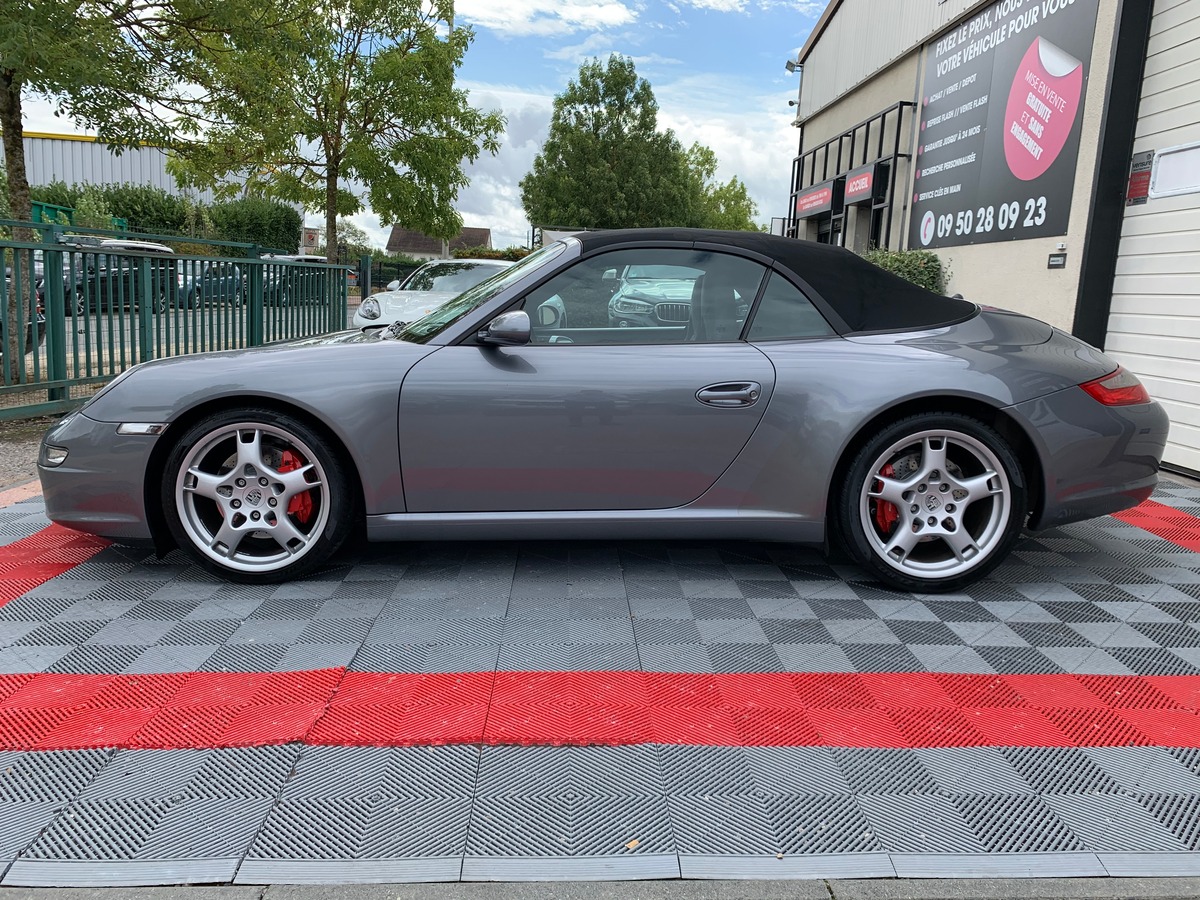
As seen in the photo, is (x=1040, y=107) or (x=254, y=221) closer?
(x=1040, y=107)

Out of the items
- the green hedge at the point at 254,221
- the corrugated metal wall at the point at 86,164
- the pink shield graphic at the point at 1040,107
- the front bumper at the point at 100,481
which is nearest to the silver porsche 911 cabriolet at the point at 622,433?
the front bumper at the point at 100,481

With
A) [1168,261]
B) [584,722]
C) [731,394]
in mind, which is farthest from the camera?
[1168,261]

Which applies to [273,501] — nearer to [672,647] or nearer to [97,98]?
[672,647]

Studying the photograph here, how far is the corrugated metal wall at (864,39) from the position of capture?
12789mm

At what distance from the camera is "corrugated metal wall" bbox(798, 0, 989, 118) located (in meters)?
12.8

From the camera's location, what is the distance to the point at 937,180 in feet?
39.3

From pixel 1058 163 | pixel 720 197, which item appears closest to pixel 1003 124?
pixel 1058 163

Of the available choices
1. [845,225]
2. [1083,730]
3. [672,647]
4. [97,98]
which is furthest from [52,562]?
[845,225]

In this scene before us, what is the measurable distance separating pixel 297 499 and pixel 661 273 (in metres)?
1.69

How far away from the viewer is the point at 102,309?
6.96 metres

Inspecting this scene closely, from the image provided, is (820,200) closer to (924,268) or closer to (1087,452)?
(924,268)

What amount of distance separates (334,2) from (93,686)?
591 inches

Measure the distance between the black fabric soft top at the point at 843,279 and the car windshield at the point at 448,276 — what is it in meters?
8.13

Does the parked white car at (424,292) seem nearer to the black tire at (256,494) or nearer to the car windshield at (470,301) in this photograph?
the car windshield at (470,301)
